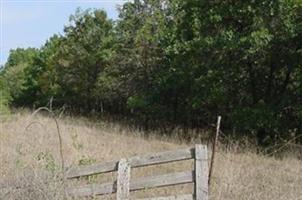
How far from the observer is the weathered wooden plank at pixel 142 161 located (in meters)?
7.37

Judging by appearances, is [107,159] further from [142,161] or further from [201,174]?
[201,174]

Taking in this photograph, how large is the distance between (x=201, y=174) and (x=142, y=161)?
86 centimetres

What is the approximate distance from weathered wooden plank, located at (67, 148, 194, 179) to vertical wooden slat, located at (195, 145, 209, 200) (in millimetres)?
124

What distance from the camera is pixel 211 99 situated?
1919 cm

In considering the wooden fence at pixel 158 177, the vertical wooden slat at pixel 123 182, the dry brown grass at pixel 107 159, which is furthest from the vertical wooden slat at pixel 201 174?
the dry brown grass at pixel 107 159

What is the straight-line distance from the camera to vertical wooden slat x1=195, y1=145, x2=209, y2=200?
7.22m

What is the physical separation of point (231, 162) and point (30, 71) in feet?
155

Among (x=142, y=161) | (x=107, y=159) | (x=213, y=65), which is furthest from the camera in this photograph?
(x=213, y=65)

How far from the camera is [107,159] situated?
39.4 ft

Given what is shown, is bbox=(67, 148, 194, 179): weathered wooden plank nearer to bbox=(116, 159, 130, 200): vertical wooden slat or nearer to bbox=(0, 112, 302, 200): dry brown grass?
bbox=(116, 159, 130, 200): vertical wooden slat

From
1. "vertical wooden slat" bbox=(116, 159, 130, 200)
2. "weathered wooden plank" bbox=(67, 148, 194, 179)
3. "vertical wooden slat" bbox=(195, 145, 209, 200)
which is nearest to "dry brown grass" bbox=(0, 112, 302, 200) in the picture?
"weathered wooden plank" bbox=(67, 148, 194, 179)

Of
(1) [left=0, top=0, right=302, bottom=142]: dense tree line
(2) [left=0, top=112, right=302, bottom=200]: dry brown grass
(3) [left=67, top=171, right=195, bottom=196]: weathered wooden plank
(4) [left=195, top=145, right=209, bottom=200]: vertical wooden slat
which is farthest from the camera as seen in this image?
(1) [left=0, top=0, right=302, bottom=142]: dense tree line

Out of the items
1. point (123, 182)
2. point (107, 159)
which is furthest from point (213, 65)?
point (123, 182)

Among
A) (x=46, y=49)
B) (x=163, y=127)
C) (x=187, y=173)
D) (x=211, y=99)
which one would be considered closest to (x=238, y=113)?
(x=211, y=99)
